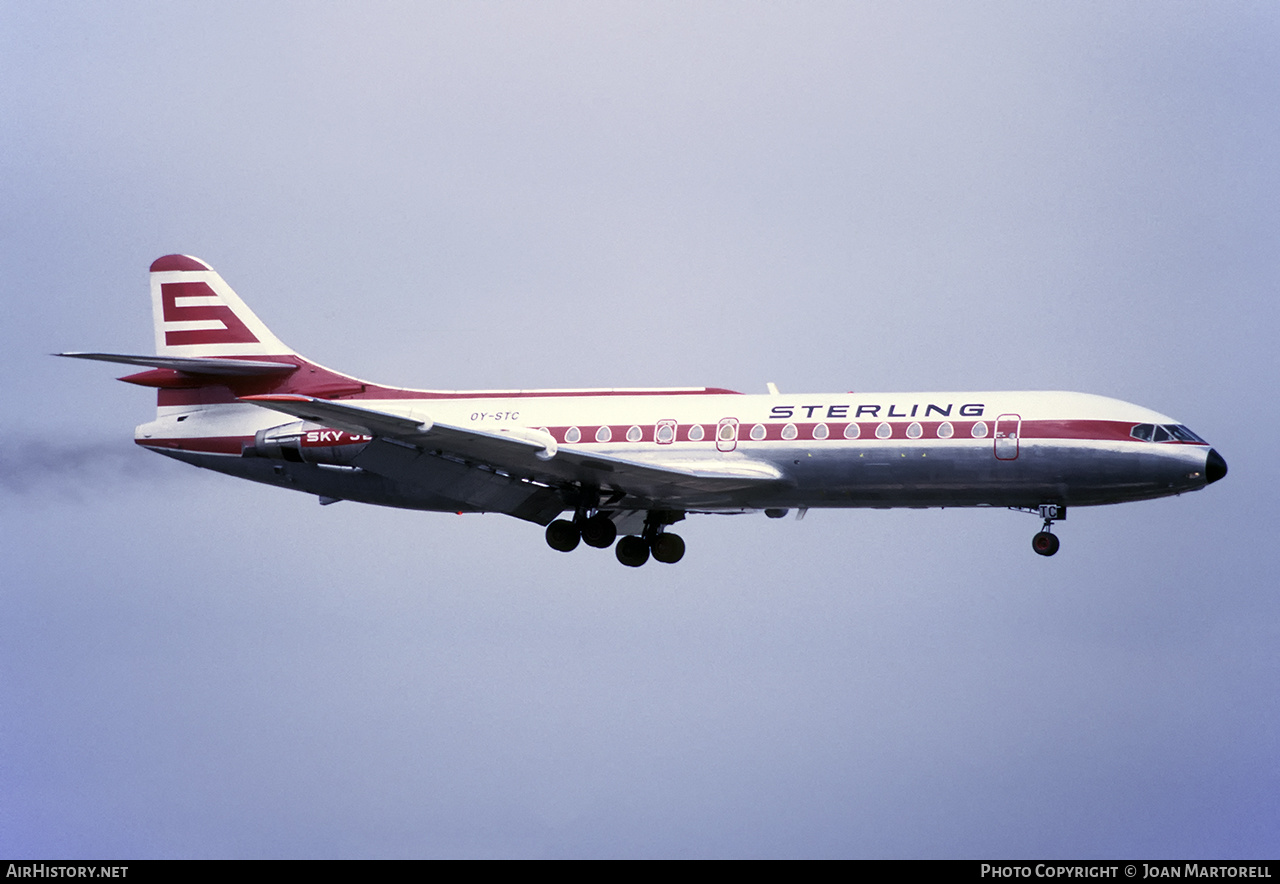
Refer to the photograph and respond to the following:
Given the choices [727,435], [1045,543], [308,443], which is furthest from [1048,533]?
[308,443]

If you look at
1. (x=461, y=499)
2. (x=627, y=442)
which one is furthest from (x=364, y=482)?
(x=627, y=442)

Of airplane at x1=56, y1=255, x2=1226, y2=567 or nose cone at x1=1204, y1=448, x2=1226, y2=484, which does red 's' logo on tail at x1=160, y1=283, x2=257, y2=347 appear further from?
nose cone at x1=1204, y1=448, x2=1226, y2=484

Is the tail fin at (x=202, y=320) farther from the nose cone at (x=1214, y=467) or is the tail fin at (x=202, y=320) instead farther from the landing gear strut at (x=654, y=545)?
the nose cone at (x=1214, y=467)

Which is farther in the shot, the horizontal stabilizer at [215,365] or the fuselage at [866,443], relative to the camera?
the horizontal stabilizer at [215,365]

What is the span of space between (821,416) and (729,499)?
2.67m

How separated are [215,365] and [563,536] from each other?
8.89 m

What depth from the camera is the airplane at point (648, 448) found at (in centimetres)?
4244

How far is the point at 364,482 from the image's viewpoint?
46281mm

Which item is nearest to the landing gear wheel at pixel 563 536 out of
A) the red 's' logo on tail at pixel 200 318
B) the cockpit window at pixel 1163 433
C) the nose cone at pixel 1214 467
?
the red 's' logo on tail at pixel 200 318

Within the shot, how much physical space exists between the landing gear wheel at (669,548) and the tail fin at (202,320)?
9829 mm

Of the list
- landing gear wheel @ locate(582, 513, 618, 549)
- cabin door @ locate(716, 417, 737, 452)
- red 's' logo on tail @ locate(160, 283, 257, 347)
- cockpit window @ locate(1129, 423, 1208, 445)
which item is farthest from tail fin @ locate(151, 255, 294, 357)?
cockpit window @ locate(1129, 423, 1208, 445)

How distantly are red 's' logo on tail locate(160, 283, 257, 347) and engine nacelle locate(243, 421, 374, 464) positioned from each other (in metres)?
4.47

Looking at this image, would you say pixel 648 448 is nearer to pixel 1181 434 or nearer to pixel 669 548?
pixel 669 548
